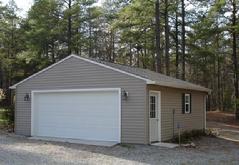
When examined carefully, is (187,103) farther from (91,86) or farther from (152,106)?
(91,86)

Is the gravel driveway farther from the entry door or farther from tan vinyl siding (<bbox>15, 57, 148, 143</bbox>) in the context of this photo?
the entry door

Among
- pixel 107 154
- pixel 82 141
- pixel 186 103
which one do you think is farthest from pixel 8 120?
pixel 107 154

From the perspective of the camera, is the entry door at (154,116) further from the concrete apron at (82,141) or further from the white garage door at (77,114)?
the concrete apron at (82,141)

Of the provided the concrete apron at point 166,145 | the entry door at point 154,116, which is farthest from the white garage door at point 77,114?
the concrete apron at point 166,145

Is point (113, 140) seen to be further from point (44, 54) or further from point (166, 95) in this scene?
point (44, 54)

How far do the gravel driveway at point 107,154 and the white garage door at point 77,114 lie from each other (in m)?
1.67

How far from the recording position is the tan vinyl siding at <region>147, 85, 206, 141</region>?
50.9ft

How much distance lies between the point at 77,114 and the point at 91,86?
4.77 ft

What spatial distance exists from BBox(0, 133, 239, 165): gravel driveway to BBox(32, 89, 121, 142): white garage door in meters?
1.67

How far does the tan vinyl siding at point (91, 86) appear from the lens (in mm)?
14219

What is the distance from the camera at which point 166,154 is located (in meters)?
12.0

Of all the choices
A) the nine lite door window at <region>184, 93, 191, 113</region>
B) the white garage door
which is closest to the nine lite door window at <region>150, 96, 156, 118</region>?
the white garage door

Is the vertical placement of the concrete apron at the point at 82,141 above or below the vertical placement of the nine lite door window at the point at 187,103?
below

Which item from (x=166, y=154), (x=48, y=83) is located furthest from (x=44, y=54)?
(x=166, y=154)
